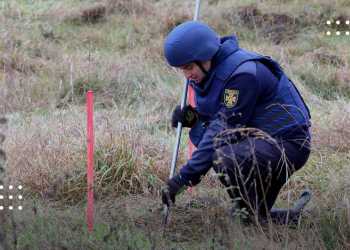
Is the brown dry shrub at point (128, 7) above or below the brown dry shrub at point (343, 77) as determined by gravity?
above

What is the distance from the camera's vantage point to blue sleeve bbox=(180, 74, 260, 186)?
335 cm

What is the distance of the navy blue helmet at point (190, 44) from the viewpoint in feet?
11.0

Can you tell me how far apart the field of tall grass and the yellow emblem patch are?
56 centimetres

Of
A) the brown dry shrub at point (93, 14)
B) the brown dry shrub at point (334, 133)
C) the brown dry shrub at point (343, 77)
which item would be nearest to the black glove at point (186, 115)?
the brown dry shrub at point (334, 133)

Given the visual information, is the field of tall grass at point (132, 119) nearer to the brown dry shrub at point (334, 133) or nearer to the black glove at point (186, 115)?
the brown dry shrub at point (334, 133)

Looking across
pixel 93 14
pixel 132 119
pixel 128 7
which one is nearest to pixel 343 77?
pixel 132 119

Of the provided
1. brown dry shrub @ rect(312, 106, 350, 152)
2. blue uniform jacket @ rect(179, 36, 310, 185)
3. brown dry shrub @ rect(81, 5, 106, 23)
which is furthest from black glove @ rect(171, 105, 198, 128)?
brown dry shrub @ rect(81, 5, 106, 23)

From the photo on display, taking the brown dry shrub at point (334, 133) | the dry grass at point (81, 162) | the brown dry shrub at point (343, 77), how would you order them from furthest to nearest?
1. the brown dry shrub at point (343, 77)
2. the brown dry shrub at point (334, 133)
3. the dry grass at point (81, 162)

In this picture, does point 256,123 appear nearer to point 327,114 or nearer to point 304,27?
point 327,114

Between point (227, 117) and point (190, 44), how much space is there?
1.32 feet

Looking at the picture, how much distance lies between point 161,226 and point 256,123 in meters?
0.81

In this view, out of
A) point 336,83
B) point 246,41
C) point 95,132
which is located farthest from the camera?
point 246,41

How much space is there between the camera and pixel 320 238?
10.9ft

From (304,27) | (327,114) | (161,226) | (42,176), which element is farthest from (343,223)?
(304,27)
